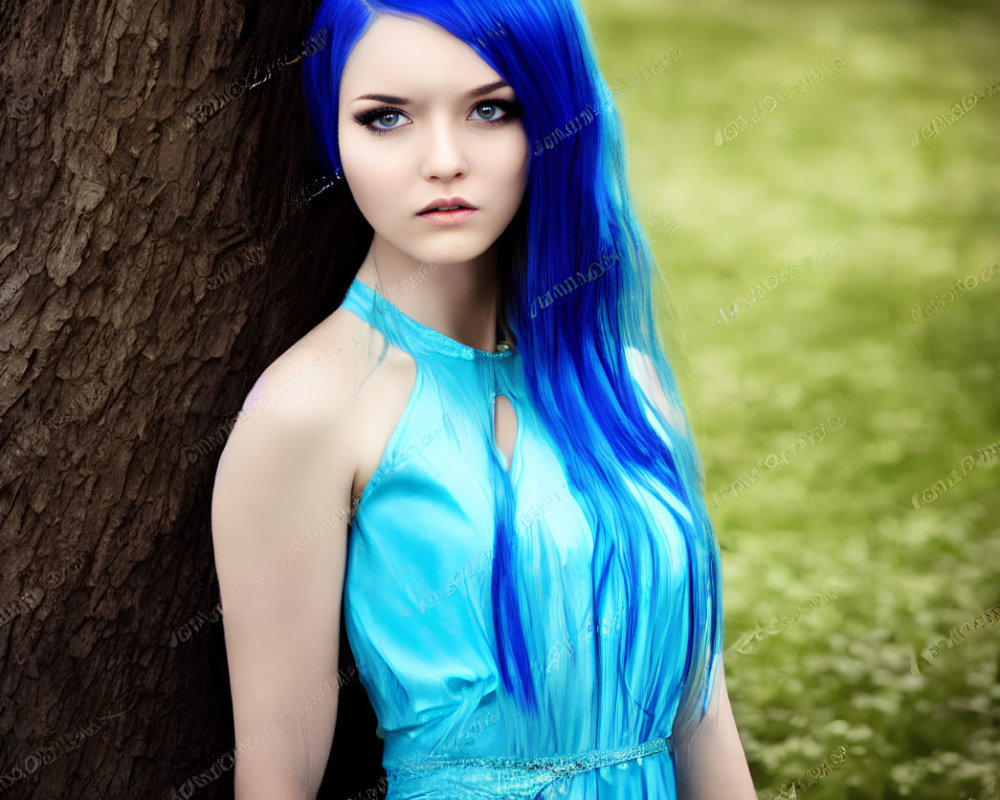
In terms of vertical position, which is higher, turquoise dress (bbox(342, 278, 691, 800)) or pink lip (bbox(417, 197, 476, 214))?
pink lip (bbox(417, 197, 476, 214))

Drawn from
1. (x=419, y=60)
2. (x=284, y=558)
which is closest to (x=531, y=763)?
(x=284, y=558)

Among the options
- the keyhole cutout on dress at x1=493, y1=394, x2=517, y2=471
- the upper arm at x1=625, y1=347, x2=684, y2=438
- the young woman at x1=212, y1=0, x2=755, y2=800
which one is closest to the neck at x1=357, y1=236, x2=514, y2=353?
the young woman at x1=212, y1=0, x2=755, y2=800

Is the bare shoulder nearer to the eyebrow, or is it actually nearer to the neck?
the neck

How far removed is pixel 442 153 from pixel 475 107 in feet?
0.35

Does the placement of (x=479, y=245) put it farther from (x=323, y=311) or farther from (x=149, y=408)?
(x=149, y=408)

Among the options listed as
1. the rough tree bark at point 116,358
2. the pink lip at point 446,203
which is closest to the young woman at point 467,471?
the pink lip at point 446,203

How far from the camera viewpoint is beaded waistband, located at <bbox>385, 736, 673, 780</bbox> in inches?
75.7

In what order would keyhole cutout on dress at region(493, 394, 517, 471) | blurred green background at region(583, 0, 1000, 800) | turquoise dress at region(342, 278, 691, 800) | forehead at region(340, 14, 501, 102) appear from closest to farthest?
forehead at region(340, 14, 501, 102) → turquoise dress at region(342, 278, 691, 800) → keyhole cutout on dress at region(493, 394, 517, 471) → blurred green background at region(583, 0, 1000, 800)

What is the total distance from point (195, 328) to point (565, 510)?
74 centimetres

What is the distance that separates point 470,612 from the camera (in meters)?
1.88

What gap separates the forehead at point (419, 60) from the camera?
5.64ft

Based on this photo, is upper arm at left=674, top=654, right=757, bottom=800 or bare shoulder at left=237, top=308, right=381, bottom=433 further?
upper arm at left=674, top=654, right=757, bottom=800

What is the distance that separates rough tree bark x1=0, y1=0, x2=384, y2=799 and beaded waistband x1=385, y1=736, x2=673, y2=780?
0.48 m

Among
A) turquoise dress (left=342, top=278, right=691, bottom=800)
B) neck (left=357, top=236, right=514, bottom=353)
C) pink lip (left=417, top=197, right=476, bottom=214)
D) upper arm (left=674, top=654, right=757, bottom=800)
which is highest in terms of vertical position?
pink lip (left=417, top=197, right=476, bottom=214)
